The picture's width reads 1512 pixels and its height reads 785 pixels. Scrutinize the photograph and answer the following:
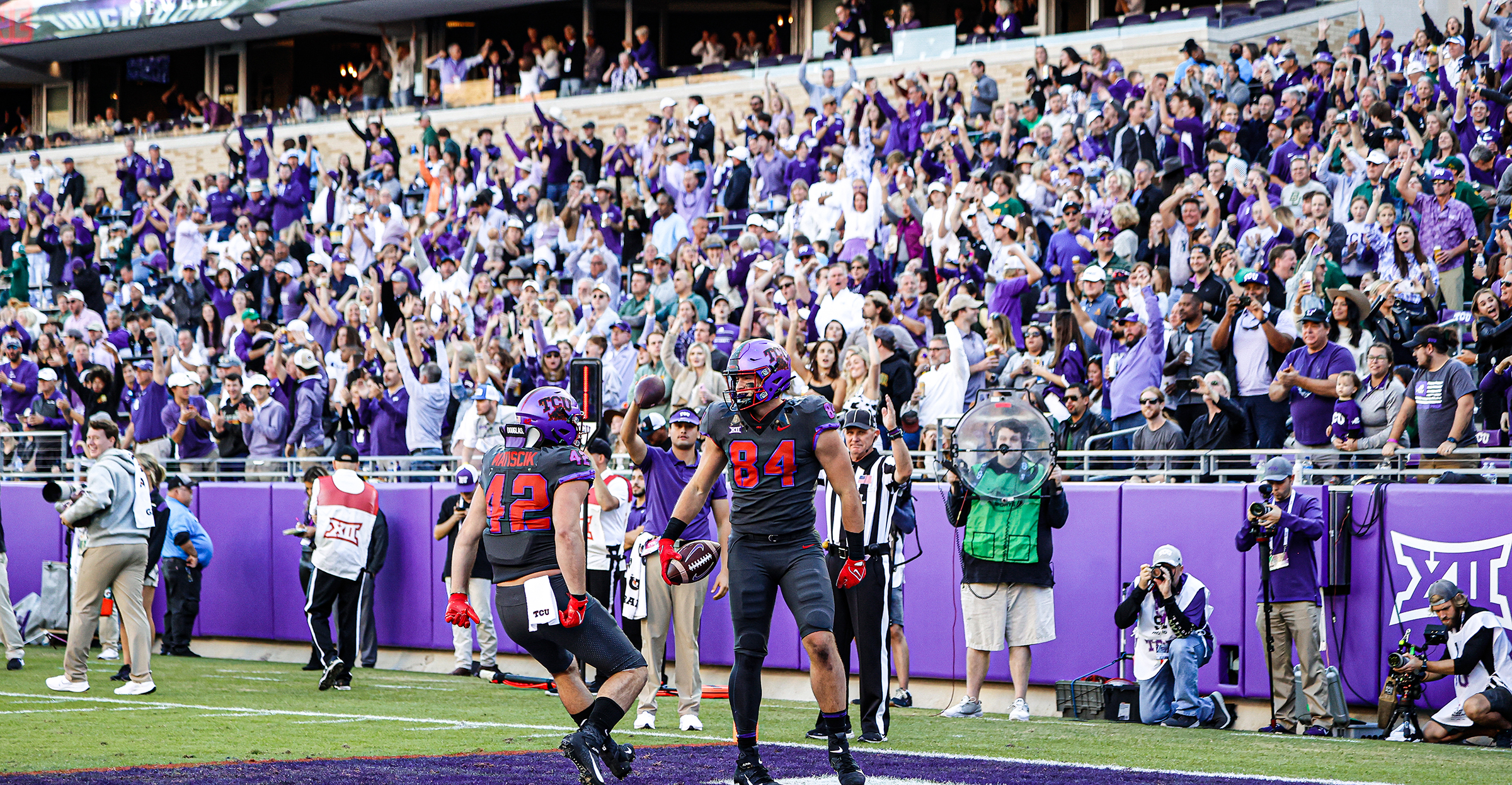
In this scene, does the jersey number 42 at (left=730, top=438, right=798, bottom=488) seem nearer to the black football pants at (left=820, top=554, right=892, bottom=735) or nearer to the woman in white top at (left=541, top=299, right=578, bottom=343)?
the black football pants at (left=820, top=554, right=892, bottom=735)

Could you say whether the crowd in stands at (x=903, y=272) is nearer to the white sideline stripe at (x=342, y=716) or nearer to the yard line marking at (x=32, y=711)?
the white sideline stripe at (x=342, y=716)

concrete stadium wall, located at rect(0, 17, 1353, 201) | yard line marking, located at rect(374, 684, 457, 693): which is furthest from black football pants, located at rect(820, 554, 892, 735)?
concrete stadium wall, located at rect(0, 17, 1353, 201)

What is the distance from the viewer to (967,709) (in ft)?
39.8

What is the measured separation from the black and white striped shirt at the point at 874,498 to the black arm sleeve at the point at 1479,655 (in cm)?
364

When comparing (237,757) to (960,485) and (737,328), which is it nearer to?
(960,485)

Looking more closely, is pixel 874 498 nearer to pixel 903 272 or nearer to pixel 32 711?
pixel 32 711

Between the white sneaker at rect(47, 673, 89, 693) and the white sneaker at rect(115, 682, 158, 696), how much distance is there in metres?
0.28

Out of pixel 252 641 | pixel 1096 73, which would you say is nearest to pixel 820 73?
pixel 1096 73

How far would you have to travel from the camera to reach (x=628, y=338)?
16.9 m

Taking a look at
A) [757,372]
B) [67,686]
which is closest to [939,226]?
[67,686]

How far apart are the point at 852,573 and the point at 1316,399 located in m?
5.28

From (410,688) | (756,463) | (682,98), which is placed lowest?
(410,688)

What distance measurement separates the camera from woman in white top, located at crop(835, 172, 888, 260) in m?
18.5

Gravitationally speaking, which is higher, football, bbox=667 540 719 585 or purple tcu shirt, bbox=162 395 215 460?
purple tcu shirt, bbox=162 395 215 460
